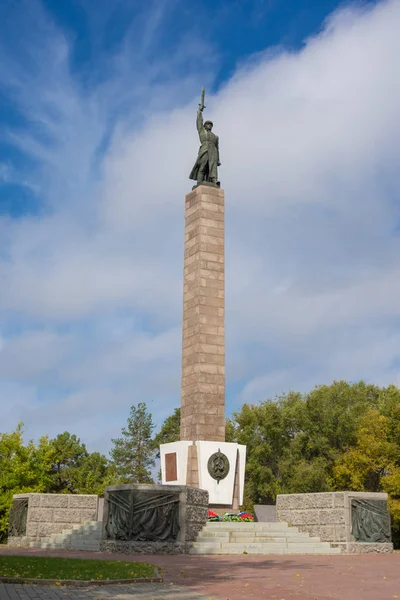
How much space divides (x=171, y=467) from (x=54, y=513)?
4275mm

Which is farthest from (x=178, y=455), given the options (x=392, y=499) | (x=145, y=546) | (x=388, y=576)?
(x=392, y=499)

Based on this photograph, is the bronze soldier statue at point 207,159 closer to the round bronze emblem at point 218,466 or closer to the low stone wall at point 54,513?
the round bronze emblem at point 218,466

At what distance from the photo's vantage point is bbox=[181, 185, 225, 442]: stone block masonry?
23891mm

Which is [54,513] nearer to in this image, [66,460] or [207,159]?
[207,159]

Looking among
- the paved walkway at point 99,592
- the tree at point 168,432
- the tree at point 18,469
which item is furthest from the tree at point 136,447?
the paved walkway at point 99,592

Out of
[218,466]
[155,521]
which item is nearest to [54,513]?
[218,466]

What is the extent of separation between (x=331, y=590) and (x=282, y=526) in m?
11.4

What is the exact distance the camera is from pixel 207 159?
27.2 meters

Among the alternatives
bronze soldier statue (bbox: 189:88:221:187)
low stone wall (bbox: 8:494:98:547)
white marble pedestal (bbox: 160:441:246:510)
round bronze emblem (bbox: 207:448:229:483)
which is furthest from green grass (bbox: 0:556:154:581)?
bronze soldier statue (bbox: 189:88:221:187)

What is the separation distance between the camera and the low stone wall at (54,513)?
2194 cm

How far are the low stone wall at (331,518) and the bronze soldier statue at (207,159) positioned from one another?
12953 mm

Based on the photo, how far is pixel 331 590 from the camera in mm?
10023

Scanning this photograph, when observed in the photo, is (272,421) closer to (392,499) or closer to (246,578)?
(392,499)

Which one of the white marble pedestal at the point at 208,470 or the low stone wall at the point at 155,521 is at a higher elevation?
the white marble pedestal at the point at 208,470
